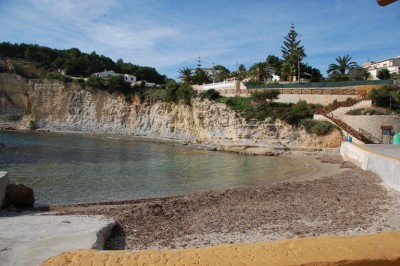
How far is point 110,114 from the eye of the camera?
6022 centimetres

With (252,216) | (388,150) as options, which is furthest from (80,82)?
(252,216)

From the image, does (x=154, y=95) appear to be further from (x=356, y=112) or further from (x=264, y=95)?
(x=356, y=112)

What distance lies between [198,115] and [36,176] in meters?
32.6

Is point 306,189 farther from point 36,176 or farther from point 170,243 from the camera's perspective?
point 36,176

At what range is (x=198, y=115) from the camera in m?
48.1

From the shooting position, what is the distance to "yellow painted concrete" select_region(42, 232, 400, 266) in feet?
9.09

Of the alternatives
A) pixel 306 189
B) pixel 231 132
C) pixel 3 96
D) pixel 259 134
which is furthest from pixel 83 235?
pixel 3 96

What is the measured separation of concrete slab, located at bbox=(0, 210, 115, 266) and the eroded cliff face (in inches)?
1336

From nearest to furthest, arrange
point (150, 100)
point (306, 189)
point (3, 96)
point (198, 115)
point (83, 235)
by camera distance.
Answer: point (83, 235) → point (306, 189) → point (198, 115) → point (150, 100) → point (3, 96)

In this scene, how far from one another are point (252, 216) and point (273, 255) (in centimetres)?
608

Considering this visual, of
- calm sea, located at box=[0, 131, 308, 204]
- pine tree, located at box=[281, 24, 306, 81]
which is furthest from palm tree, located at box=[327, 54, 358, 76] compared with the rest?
calm sea, located at box=[0, 131, 308, 204]

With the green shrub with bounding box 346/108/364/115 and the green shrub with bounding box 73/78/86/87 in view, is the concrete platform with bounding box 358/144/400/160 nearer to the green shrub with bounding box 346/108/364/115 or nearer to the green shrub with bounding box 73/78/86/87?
the green shrub with bounding box 346/108/364/115

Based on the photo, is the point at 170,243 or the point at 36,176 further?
the point at 36,176

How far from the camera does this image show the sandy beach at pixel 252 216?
7070 mm
